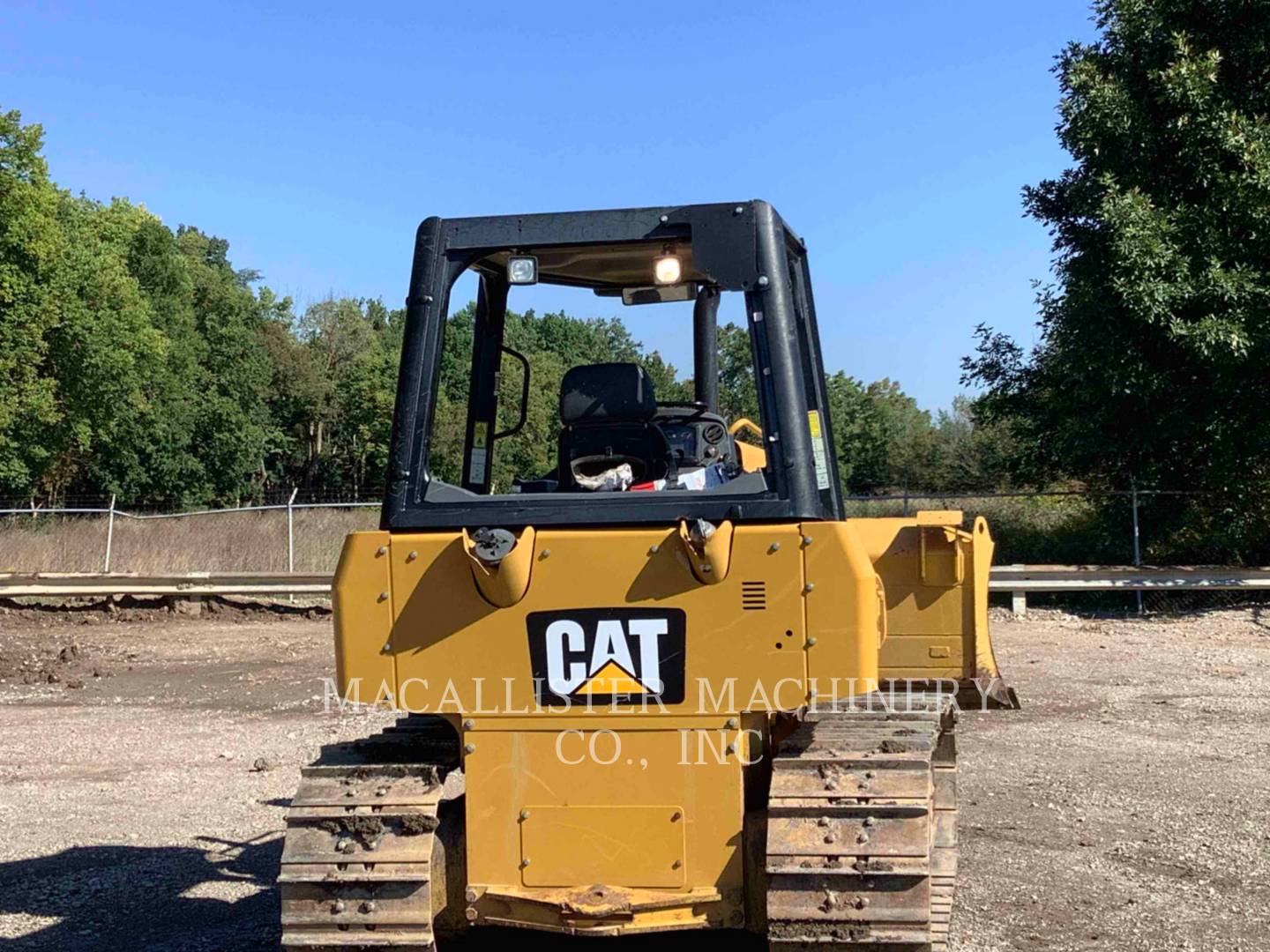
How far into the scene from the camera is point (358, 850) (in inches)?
167

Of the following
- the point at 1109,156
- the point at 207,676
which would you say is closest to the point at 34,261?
the point at 207,676

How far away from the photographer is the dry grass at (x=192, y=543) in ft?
75.8

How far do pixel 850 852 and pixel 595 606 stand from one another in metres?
1.07

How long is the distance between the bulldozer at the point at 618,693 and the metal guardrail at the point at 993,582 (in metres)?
14.1

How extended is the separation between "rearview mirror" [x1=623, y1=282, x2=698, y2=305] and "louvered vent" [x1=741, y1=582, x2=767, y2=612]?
199 cm

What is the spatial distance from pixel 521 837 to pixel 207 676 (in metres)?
11.5

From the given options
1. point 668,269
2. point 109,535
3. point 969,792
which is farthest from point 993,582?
point 109,535

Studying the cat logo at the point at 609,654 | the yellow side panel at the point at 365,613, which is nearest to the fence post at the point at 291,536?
the yellow side panel at the point at 365,613

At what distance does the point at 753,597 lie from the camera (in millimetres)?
4254

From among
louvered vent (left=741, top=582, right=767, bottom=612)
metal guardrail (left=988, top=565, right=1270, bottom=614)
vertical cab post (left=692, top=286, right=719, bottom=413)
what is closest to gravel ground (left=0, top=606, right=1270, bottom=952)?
metal guardrail (left=988, top=565, right=1270, bottom=614)

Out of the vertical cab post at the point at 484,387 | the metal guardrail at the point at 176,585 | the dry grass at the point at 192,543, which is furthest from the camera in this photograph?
the dry grass at the point at 192,543

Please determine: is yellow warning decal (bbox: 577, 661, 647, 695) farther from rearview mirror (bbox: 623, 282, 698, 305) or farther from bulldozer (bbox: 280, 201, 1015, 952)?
rearview mirror (bbox: 623, 282, 698, 305)

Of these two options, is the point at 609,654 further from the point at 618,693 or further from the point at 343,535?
the point at 343,535

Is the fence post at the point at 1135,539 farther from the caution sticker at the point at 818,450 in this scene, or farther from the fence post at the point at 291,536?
the caution sticker at the point at 818,450
